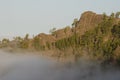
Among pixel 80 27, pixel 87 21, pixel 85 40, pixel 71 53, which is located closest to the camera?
pixel 85 40

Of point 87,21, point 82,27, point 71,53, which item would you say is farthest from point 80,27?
point 71,53

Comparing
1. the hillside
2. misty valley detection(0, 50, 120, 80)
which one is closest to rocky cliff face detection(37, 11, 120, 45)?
the hillside

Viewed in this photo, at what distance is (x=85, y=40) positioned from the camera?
243 feet

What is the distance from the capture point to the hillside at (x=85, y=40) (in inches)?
2739

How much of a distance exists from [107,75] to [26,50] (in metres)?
29.0

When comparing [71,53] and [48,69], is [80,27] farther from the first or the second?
[48,69]

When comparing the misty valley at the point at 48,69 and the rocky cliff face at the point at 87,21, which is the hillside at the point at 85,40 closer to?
the rocky cliff face at the point at 87,21

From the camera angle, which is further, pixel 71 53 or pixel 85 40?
pixel 71 53

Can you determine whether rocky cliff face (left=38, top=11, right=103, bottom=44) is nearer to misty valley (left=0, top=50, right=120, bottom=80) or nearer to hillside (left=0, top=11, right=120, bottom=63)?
hillside (left=0, top=11, right=120, bottom=63)

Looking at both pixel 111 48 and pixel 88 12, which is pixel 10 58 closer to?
pixel 88 12

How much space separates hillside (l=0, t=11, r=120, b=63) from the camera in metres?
69.6

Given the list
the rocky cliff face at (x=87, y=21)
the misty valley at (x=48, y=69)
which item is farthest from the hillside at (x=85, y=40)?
the misty valley at (x=48, y=69)

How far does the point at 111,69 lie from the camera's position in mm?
64688

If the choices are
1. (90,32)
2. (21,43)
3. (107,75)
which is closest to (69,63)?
(90,32)
